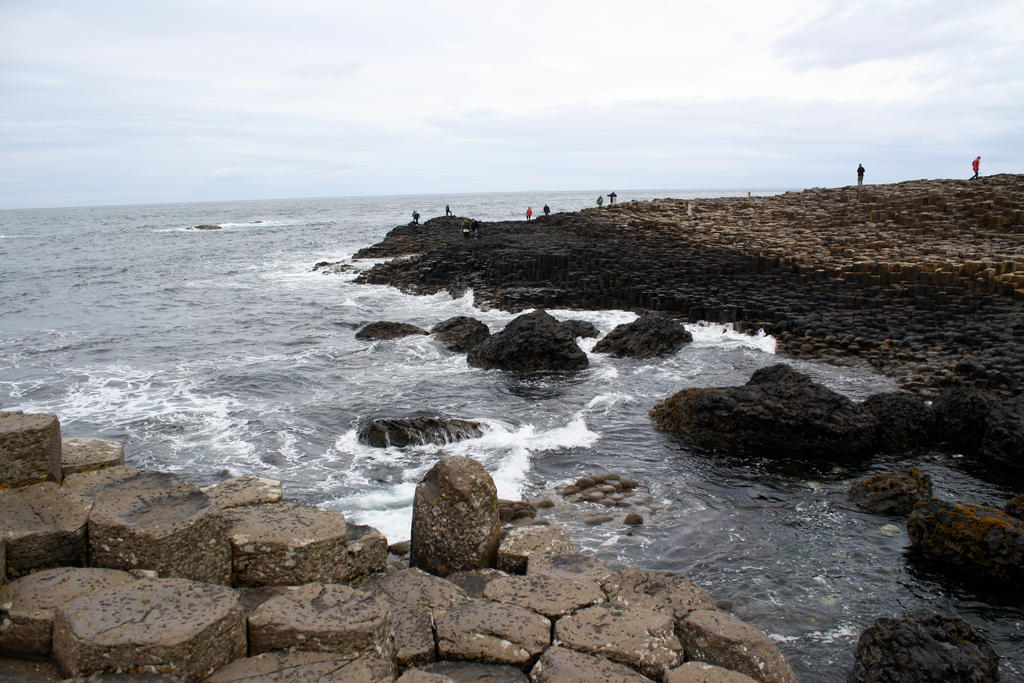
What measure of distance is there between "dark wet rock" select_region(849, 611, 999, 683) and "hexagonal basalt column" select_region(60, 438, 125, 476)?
7.61 m

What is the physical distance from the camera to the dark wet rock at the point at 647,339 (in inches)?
787

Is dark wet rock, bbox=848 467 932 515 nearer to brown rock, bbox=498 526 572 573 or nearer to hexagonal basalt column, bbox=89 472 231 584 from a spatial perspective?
brown rock, bbox=498 526 572 573

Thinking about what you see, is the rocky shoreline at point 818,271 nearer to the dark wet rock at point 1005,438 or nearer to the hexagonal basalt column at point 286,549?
the dark wet rock at point 1005,438

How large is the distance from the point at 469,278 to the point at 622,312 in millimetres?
10243

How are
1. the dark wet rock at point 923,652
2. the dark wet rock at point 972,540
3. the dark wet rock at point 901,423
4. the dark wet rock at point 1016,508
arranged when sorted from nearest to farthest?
the dark wet rock at point 923,652 → the dark wet rock at point 972,540 → the dark wet rock at point 1016,508 → the dark wet rock at point 901,423

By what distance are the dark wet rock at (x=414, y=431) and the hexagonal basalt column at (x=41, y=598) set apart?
26.7ft

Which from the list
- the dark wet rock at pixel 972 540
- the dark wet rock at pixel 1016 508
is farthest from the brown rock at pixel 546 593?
the dark wet rock at pixel 1016 508

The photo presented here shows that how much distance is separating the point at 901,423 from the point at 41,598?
43.2ft

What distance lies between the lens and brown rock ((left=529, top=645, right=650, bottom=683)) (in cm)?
521

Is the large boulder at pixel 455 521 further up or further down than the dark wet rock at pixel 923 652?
further up

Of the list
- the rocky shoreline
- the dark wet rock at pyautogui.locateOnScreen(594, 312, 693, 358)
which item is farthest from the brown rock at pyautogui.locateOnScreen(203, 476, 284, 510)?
the rocky shoreline

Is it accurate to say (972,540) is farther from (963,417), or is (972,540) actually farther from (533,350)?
(533,350)

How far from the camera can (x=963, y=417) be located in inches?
495

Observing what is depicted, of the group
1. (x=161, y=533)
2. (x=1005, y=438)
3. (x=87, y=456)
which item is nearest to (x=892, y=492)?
(x=1005, y=438)
